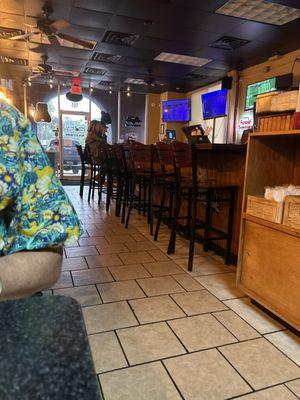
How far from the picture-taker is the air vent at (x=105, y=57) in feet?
20.6

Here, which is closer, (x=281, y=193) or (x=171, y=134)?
(x=281, y=193)

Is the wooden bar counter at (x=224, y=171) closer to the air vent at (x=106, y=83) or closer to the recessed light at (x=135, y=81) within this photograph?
the recessed light at (x=135, y=81)

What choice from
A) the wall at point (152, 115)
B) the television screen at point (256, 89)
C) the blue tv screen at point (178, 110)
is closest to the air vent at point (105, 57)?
the blue tv screen at point (178, 110)

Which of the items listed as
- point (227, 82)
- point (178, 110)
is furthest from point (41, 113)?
point (227, 82)

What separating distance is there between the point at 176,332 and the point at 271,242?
80 cm

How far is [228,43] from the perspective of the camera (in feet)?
17.6

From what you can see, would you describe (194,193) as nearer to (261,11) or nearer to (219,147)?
(219,147)

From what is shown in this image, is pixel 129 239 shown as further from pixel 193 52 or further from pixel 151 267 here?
pixel 193 52

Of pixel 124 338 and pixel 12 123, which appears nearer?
pixel 12 123

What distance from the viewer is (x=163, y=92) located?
9.67 m

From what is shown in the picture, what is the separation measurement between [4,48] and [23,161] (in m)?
6.49

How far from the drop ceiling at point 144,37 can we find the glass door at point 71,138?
232cm

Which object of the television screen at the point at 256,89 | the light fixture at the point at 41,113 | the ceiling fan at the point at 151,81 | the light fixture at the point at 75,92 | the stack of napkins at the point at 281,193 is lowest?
the stack of napkins at the point at 281,193

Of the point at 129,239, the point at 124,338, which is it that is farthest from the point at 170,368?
the point at 129,239
